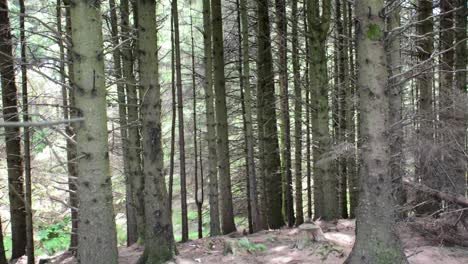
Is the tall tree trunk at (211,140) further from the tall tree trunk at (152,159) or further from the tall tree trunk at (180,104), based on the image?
the tall tree trunk at (152,159)

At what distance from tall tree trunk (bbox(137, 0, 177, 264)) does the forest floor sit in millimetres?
410

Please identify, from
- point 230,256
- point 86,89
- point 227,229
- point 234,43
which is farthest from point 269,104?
point 86,89

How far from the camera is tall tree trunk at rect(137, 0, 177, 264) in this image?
6344 mm

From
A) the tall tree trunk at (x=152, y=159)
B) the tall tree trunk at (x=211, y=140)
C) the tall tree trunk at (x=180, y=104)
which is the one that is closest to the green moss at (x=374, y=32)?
the tall tree trunk at (x=152, y=159)

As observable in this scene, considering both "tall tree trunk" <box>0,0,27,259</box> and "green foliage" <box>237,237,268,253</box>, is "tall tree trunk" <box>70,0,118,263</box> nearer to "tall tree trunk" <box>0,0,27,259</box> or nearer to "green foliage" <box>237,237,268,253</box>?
"green foliage" <box>237,237,268,253</box>

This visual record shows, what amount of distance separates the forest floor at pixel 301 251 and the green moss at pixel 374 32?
2931 millimetres

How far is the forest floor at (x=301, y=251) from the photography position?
20.0ft

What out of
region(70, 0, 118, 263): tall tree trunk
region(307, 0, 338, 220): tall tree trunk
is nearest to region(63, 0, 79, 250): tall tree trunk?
region(70, 0, 118, 263): tall tree trunk

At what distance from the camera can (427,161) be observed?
22.0ft

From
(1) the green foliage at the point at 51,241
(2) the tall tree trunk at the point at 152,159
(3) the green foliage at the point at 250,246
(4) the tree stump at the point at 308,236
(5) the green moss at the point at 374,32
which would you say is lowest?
(1) the green foliage at the point at 51,241

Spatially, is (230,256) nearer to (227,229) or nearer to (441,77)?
(227,229)

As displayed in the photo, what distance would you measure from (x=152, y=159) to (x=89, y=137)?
229 centimetres

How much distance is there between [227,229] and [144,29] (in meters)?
6.61

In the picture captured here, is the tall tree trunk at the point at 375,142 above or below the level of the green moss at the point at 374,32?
below
